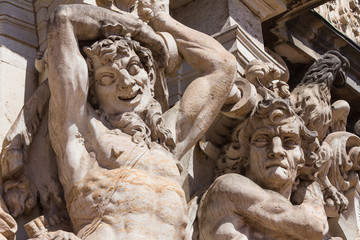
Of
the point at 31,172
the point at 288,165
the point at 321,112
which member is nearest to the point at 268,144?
the point at 288,165

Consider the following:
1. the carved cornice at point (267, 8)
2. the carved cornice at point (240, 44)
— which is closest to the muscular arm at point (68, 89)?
the carved cornice at point (240, 44)

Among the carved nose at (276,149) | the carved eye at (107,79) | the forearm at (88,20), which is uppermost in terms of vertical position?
the forearm at (88,20)

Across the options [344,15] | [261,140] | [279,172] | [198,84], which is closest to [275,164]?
[279,172]

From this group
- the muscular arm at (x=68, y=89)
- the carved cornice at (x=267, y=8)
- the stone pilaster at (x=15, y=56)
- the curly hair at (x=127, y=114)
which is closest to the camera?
the muscular arm at (x=68, y=89)

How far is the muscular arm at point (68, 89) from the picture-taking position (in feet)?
15.0

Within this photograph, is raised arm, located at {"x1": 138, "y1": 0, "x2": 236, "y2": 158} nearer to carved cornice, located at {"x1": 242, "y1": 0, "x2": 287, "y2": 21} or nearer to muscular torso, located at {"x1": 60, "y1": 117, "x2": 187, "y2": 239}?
muscular torso, located at {"x1": 60, "y1": 117, "x2": 187, "y2": 239}

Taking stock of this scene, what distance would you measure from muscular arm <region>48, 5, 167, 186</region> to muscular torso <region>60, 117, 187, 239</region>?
7cm

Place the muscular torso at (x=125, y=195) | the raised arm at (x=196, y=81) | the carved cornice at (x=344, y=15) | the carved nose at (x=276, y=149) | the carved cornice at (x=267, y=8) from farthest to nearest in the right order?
the carved cornice at (x=344, y=15) < the carved cornice at (x=267, y=8) < the carved nose at (x=276, y=149) < the raised arm at (x=196, y=81) < the muscular torso at (x=125, y=195)

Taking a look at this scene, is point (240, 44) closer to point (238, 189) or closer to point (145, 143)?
point (238, 189)

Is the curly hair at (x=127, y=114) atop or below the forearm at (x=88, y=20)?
below

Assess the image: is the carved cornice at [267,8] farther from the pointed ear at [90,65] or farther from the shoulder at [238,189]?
the pointed ear at [90,65]

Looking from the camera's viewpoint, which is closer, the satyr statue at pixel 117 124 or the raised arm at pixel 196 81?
the satyr statue at pixel 117 124

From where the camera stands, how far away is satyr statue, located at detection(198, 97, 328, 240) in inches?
200

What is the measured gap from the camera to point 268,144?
5.41 metres
